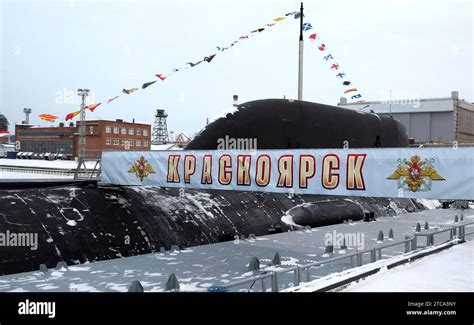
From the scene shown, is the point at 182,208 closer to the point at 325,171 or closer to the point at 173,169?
the point at 173,169

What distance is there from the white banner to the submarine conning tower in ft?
7.74

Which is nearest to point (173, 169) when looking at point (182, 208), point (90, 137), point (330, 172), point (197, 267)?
point (182, 208)

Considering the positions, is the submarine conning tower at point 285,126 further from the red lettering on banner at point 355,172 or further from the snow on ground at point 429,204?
the snow on ground at point 429,204

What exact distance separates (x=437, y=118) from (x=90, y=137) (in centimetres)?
6386

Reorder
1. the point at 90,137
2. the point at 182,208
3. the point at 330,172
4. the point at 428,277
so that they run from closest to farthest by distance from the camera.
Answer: the point at 428,277
the point at 330,172
the point at 182,208
the point at 90,137

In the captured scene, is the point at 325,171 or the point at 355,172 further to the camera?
the point at 325,171

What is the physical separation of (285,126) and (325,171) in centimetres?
607

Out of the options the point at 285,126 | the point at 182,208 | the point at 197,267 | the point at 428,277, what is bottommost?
the point at 197,267

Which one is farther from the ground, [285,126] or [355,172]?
[285,126]

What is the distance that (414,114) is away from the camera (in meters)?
91.8

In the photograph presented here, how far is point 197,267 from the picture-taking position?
14.5m

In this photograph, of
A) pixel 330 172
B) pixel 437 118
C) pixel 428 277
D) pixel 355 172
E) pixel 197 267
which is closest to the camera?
pixel 428 277
